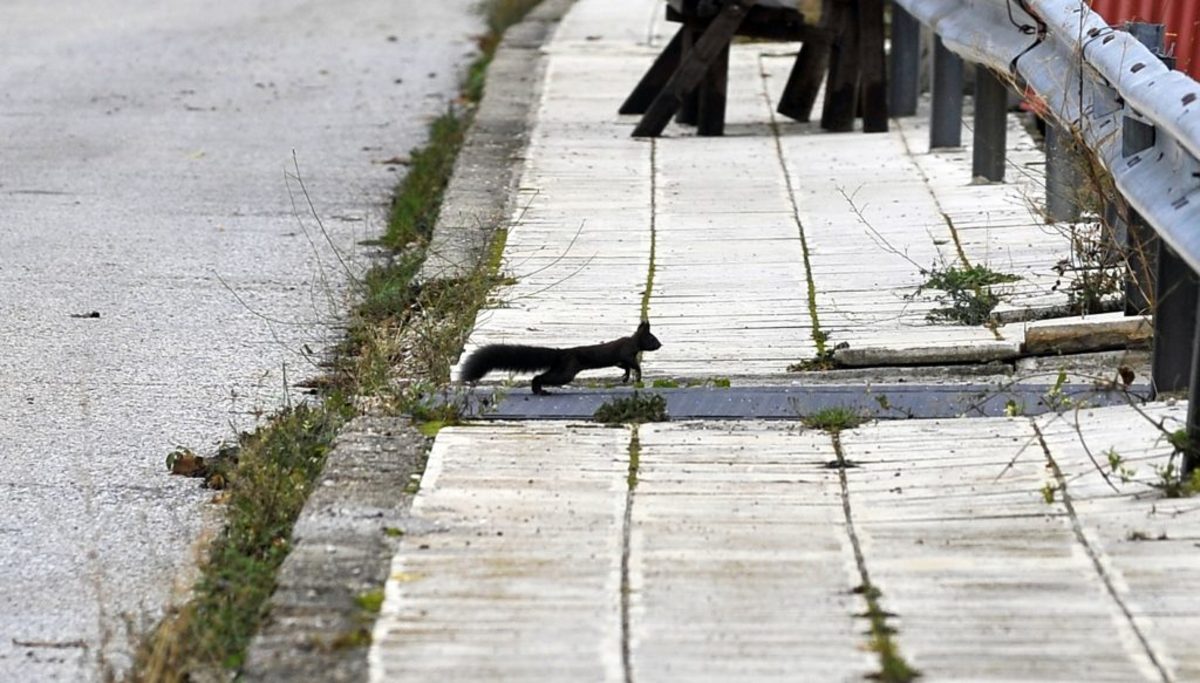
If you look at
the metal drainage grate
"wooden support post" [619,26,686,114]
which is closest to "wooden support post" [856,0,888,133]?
"wooden support post" [619,26,686,114]

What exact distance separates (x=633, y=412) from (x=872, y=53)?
5.24 m

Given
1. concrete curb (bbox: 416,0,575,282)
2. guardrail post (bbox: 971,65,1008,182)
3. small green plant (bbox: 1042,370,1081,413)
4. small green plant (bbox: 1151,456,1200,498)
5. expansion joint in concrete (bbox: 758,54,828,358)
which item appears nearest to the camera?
small green plant (bbox: 1151,456,1200,498)

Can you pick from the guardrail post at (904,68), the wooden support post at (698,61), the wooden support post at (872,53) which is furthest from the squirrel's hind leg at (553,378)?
the guardrail post at (904,68)

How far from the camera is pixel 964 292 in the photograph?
6512 millimetres

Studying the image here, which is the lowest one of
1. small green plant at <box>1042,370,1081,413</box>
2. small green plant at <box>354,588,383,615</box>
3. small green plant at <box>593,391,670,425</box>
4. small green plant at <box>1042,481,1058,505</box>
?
small green plant at <box>593,391,670,425</box>

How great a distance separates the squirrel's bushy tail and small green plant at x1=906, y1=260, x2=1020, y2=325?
158 cm

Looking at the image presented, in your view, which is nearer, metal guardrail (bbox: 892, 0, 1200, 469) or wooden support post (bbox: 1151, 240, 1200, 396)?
metal guardrail (bbox: 892, 0, 1200, 469)

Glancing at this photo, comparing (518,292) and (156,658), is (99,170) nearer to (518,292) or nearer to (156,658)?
(518,292)

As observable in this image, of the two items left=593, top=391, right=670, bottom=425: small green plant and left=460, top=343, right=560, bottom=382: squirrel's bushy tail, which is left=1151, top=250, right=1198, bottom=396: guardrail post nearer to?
left=593, top=391, right=670, bottom=425: small green plant

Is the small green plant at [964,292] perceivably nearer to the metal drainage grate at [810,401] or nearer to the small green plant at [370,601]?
the metal drainage grate at [810,401]

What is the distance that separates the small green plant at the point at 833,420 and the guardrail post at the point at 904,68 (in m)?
5.85

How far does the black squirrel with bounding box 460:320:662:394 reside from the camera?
17.6ft

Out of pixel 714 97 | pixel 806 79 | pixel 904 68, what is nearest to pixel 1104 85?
pixel 714 97

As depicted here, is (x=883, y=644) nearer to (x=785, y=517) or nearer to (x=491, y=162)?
(x=785, y=517)
